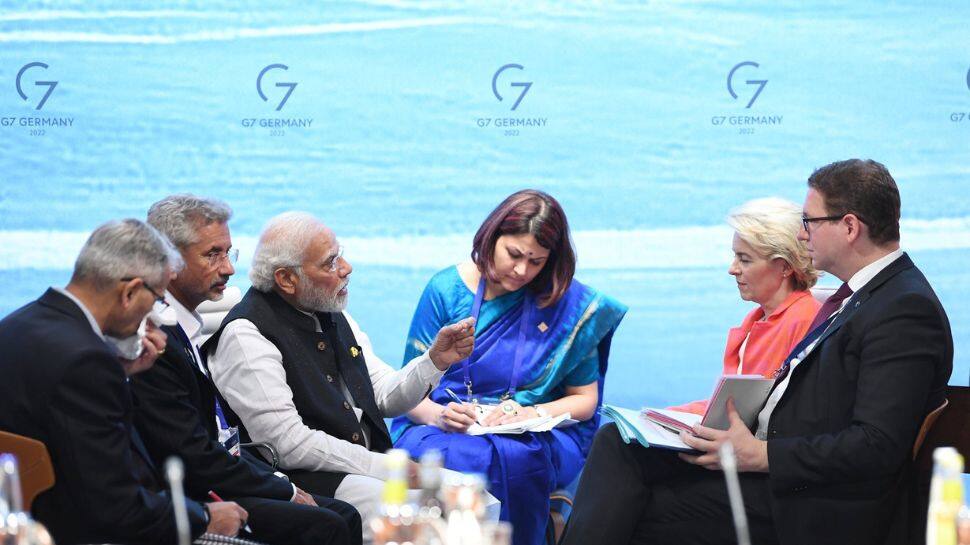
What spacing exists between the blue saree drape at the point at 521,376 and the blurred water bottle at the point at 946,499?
2456 millimetres

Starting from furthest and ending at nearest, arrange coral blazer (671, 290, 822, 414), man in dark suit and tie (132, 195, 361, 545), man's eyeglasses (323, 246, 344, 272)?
coral blazer (671, 290, 822, 414)
man's eyeglasses (323, 246, 344, 272)
man in dark suit and tie (132, 195, 361, 545)

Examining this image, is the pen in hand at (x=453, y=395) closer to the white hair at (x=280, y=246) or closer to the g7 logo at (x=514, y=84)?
the white hair at (x=280, y=246)

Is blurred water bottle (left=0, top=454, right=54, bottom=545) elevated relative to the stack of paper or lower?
lower

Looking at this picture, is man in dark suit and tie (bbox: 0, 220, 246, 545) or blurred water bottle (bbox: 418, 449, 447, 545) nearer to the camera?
blurred water bottle (bbox: 418, 449, 447, 545)

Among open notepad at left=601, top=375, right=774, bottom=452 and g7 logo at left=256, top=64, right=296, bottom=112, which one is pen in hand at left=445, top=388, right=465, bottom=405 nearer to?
open notepad at left=601, top=375, right=774, bottom=452

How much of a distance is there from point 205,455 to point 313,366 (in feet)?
1.96

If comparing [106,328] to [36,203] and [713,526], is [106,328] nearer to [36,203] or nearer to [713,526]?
[713,526]

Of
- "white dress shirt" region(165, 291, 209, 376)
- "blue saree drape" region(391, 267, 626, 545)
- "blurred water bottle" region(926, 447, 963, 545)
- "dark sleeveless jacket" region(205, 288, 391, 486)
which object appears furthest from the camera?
"blue saree drape" region(391, 267, 626, 545)

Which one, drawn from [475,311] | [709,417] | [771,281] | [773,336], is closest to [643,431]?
[709,417]

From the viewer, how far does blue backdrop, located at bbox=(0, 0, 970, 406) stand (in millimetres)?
5711

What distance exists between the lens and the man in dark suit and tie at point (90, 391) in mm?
2471

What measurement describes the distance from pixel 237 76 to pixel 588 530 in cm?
323

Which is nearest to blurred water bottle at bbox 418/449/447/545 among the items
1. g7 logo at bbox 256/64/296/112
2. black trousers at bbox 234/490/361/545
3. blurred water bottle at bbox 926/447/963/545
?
blurred water bottle at bbox 926/447/963/545

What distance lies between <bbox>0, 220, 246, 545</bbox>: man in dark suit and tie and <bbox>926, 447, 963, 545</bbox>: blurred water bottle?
158cm
